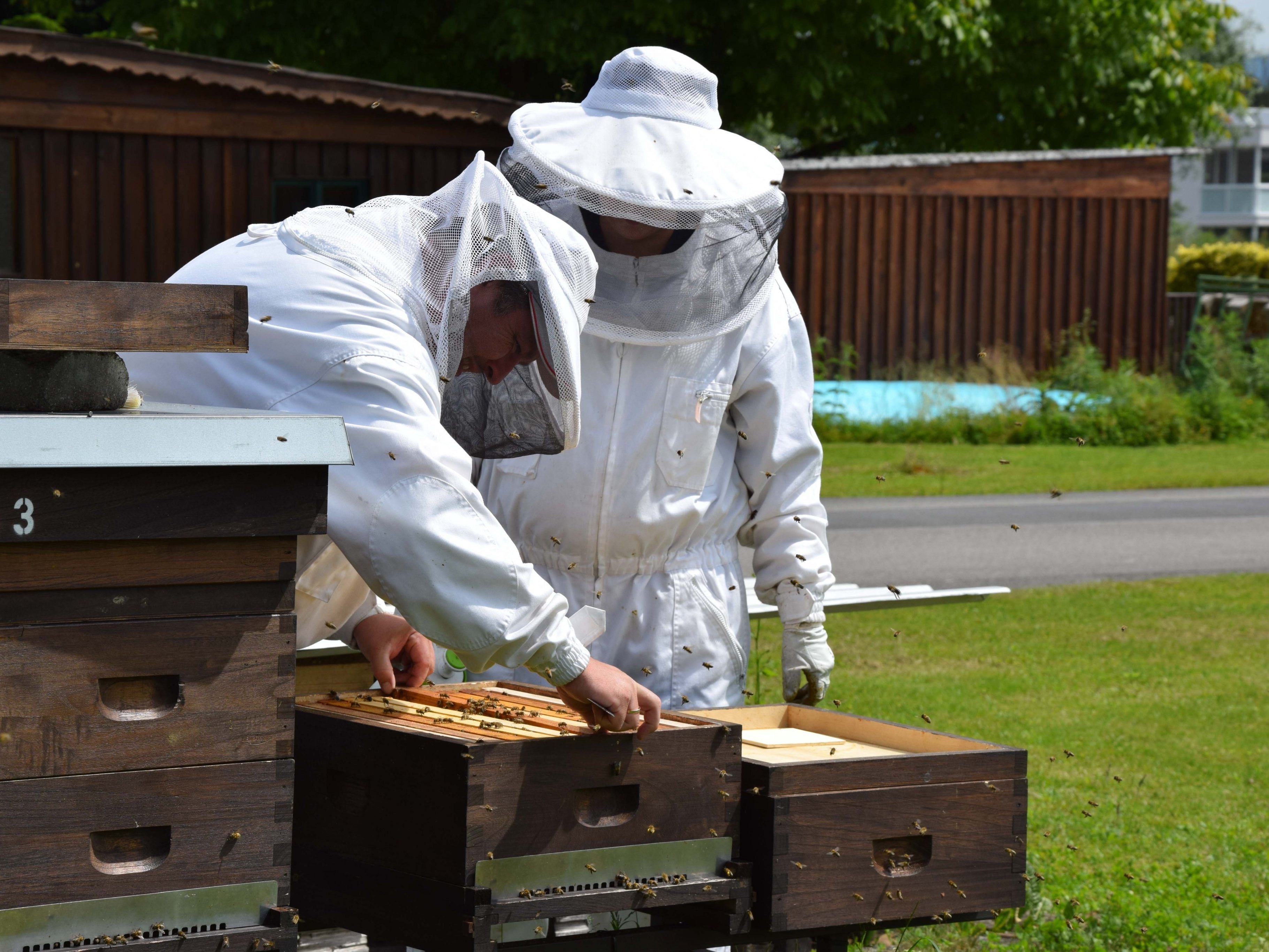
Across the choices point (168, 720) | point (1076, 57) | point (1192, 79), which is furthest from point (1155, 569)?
point (1192, 79)

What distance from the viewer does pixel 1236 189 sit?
5616 cm

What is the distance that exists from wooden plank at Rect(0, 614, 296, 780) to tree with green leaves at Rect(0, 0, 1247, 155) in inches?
493

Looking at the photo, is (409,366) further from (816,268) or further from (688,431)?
(816,268)

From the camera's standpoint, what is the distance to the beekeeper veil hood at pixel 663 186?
288 cm

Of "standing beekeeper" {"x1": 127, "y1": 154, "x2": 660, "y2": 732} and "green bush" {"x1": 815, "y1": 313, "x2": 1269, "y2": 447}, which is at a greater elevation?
"standing beekeeper" {"x1": 127, "y1": 154, "x2": 660, "y2": 732}

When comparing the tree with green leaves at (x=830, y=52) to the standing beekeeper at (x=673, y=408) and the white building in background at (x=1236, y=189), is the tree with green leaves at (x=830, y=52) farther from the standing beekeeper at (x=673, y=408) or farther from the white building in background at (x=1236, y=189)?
the white building in background at (x=1236, y=189)

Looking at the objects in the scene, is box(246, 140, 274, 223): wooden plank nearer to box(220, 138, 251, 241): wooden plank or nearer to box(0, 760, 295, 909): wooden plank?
box(220, 138, 251, 241): wooden plank

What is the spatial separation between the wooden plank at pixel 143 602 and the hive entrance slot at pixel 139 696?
0.07m

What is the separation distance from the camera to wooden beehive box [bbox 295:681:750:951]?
1.99 m

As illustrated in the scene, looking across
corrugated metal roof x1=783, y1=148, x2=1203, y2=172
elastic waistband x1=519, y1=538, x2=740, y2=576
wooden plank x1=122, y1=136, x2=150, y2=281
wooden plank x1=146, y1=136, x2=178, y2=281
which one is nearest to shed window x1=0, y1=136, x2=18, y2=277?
wooden plank x1=122, y1=136, x2=150, y2=281

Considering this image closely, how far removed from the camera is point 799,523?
3162 mm

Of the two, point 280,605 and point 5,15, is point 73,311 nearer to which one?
point 280,605

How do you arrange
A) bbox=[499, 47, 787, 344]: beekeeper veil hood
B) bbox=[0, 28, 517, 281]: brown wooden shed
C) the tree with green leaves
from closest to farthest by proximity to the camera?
bbox=[499, 47, 787, 344]: beekeeper veil hood < bbox=[0, 28, 517, 281]: brown wooden shed < the tree with green leaves

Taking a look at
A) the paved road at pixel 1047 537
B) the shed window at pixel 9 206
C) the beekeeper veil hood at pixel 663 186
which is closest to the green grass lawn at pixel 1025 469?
the paved road at pixel 1047 537
